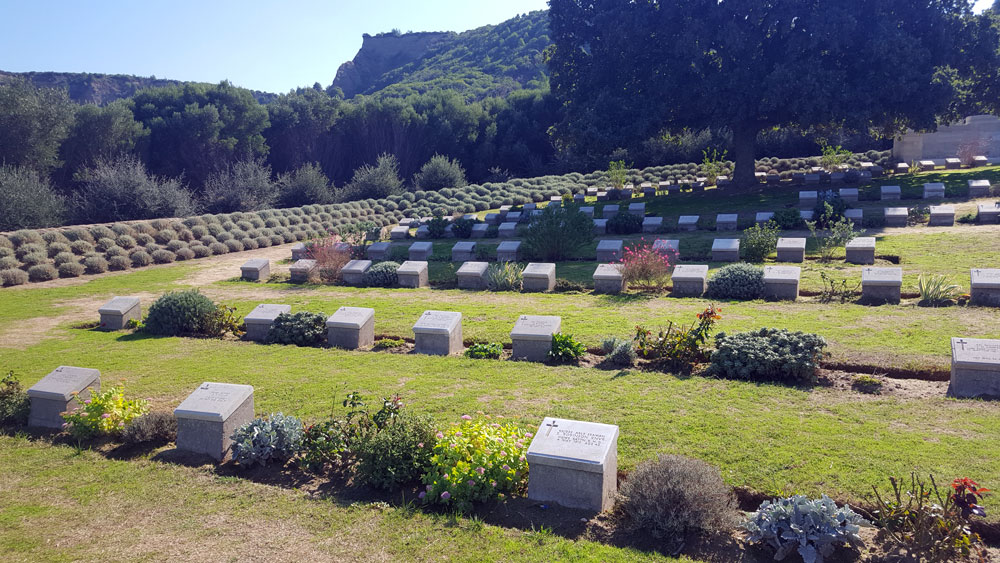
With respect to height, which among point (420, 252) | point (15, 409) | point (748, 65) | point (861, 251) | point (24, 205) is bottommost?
point (15, 409)

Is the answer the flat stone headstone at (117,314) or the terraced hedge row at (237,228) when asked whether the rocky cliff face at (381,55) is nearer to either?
the terraced hedge row at (237,228)

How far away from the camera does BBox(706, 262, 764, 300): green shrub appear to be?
1119cm

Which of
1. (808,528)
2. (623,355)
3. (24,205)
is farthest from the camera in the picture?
(24,205)

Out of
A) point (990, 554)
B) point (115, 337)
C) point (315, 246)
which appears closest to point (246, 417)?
point (115, 337)

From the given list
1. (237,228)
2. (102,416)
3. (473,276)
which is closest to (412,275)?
(473,276)

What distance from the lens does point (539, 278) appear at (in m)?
13.2

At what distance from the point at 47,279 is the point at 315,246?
687cm

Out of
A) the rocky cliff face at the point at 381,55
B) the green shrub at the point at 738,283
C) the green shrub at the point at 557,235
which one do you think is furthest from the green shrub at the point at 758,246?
the rocky cliff face at the point at 381,55

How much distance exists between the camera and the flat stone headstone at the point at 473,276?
13.8 metres

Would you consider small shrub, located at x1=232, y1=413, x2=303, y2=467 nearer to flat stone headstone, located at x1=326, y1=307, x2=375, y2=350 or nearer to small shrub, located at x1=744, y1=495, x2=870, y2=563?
flat stone headstone, located at x1=326, y1=307, x2=375, y2=350

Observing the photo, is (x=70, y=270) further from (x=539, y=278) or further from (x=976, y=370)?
(x=976, y=370)

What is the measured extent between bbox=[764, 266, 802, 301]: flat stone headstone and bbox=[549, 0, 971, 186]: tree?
407 inches

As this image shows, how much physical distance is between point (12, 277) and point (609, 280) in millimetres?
14380

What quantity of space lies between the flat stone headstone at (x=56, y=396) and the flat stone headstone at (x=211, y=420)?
1.65 meters
